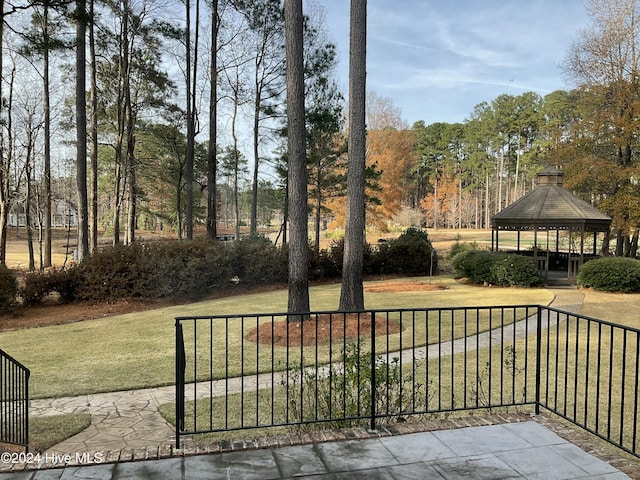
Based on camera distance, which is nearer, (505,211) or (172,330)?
(172,330)

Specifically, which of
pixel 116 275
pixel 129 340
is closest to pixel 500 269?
pixel 129 340

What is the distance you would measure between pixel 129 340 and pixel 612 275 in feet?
42.9

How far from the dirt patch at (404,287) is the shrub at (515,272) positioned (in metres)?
1.76

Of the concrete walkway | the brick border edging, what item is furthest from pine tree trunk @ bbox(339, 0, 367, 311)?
the brick border edging

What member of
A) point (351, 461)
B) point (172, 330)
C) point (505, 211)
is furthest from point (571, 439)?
point (505, 211)

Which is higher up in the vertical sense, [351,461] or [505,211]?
[505,211]

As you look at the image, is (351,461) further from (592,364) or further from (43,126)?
(43,126)

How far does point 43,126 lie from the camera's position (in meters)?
20.4

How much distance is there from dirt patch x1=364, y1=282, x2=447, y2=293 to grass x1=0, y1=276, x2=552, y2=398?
60cm

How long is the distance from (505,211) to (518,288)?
134 inches

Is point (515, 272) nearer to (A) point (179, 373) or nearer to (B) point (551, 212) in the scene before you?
(B) point (551, 212)

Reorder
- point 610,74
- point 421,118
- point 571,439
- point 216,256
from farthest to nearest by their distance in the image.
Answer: point 421,118 → point 610,74 → point 216,256 → point 571,439

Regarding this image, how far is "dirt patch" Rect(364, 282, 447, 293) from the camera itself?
1477 centimetres

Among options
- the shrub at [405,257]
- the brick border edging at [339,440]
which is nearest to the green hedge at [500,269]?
the shrub at [405,257]
